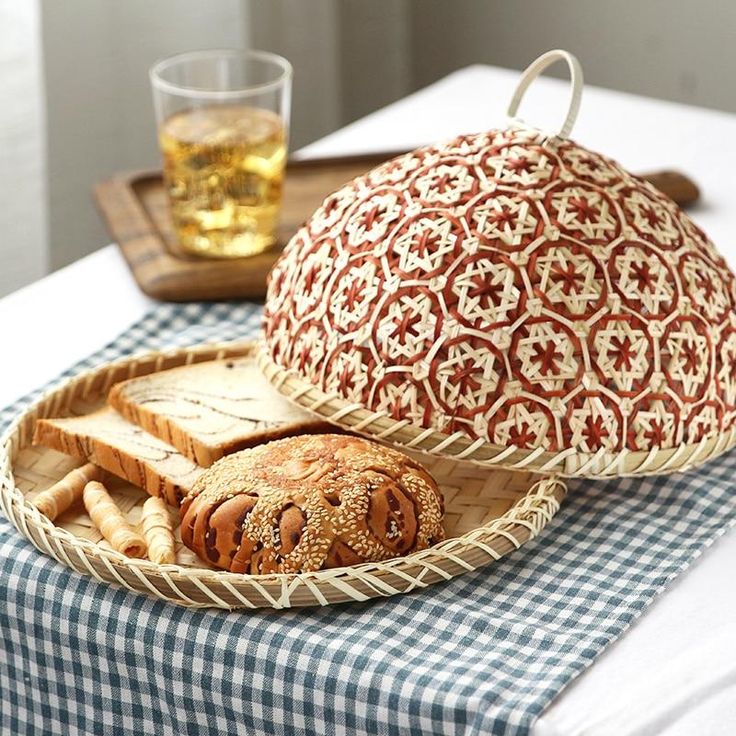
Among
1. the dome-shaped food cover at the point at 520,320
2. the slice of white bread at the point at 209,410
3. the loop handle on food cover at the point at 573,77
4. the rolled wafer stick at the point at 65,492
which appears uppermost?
the loop handle on food cover at the point at 573,77

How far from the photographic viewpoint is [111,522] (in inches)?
29.2

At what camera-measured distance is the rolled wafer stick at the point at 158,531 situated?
0.71 metres

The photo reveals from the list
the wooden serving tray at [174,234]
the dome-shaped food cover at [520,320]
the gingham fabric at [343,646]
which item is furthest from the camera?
the wooden serving tray at [174,234]

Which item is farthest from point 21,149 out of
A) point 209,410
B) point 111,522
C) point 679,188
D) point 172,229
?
point 111,522

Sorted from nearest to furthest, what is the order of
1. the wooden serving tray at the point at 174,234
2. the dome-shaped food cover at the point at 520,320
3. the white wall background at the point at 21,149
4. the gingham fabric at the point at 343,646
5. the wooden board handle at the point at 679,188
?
the gingham fabric at the point at 343,646
the dome-shaped food cover at the point at 520,320
the wooden serving tray at the point at 174,234
the wooden board handle at the point at 679,188
the white wall background at the point at 21,149

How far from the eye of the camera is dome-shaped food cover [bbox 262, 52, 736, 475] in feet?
2.44

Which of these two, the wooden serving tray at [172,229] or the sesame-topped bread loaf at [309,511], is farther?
the wooden serving tray at [172,229]

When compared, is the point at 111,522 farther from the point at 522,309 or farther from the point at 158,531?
the point at 522,309

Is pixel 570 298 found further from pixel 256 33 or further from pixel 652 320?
pixel 256 33

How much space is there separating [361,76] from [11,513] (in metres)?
2.12

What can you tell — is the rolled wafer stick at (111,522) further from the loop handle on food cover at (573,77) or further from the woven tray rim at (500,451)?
the loop handle on food cover at (573,77)

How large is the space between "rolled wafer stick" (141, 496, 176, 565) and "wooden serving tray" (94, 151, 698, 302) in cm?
42

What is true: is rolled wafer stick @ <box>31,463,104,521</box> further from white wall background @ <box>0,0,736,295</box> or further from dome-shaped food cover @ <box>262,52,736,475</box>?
white wall background @ <box>0,0,736,295</box>

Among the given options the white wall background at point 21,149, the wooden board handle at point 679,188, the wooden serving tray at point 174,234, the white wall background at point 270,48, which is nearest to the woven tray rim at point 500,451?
the wooden serving tray at point 174,234
